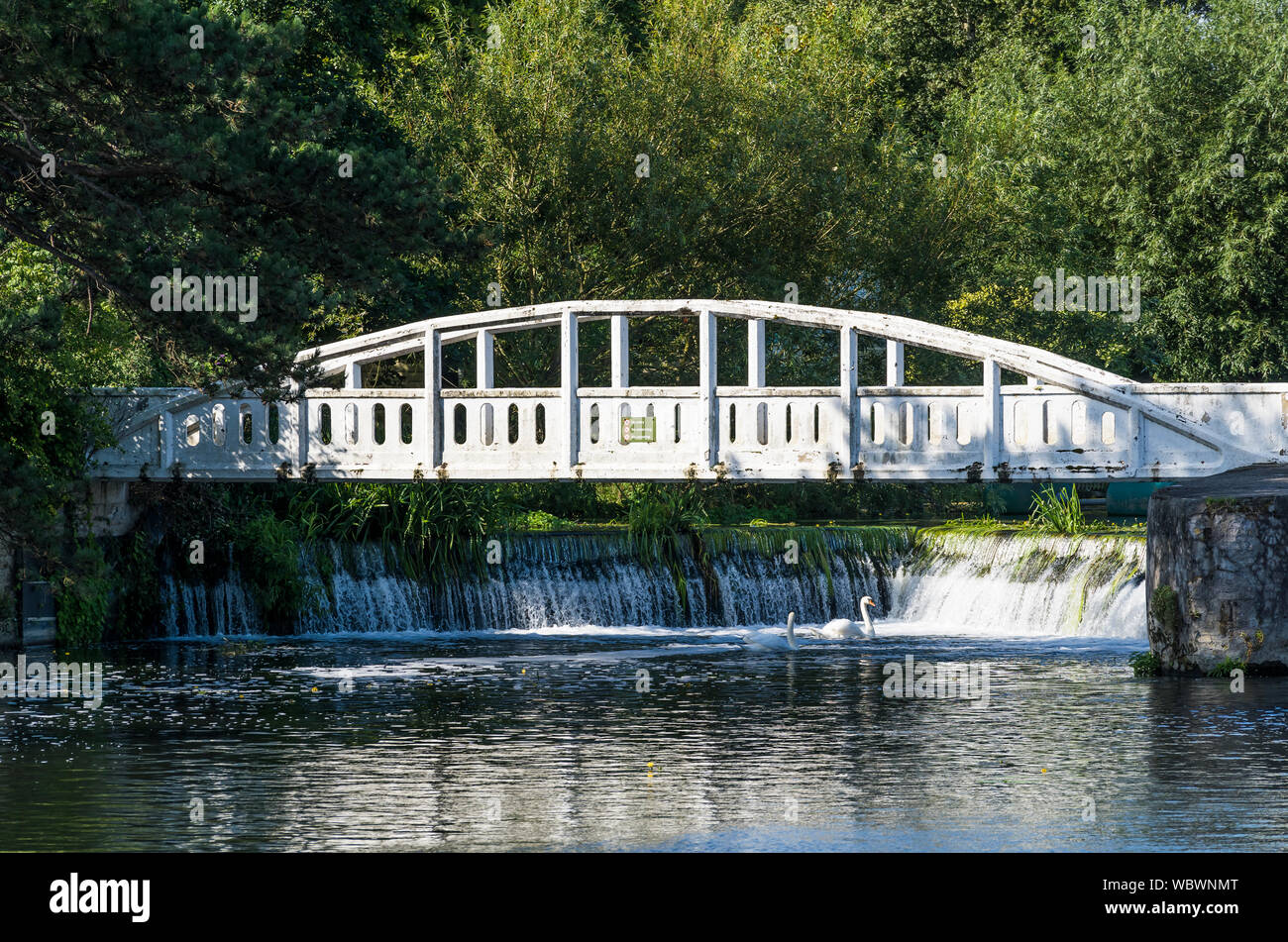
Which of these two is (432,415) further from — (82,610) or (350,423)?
(82,610)

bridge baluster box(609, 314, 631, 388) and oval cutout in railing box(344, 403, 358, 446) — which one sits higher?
bridge baluster box(609, 314, 631, 388)

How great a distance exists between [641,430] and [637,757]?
973 cm

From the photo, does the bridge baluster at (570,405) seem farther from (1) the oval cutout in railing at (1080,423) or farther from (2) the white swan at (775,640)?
(1) the oval cutout in railing at (1080,423)

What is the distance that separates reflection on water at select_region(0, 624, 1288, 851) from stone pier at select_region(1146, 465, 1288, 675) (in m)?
0.45

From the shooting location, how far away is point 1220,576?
1797cm

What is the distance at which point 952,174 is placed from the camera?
37.2 m

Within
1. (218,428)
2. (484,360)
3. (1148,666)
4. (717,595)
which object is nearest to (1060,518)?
(717,595)

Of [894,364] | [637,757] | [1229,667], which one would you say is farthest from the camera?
[894,364]

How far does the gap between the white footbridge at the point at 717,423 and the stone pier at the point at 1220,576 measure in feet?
11.7

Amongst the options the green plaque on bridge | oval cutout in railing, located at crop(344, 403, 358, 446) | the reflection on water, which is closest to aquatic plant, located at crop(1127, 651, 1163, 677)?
the reflection on water

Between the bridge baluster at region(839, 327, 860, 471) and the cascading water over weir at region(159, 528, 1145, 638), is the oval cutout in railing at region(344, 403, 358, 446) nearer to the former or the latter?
the cascading water over weir at region(159, 528, 1145, 638)

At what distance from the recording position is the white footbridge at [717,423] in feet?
73.4

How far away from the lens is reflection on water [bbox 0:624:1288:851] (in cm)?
1138
